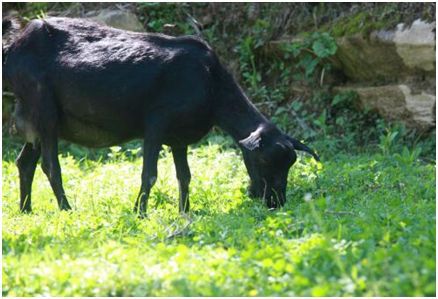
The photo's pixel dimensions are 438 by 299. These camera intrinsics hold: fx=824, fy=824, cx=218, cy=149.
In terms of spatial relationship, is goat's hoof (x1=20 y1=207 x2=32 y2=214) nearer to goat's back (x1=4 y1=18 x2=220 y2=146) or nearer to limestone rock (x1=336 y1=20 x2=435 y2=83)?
goat's back (x1=4 y1=18 x2=220 y2=146)

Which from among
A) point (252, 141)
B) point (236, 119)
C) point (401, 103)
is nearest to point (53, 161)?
point (236, 119)

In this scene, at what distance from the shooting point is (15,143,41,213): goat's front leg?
8227 mm

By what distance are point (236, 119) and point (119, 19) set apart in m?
4.95

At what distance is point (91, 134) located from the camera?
8117 mm

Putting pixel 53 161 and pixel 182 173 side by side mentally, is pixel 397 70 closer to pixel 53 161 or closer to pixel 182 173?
pixel 182 173

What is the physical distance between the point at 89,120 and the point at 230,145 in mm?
3460

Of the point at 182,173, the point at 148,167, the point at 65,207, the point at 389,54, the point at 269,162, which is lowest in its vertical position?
the point at 65,207

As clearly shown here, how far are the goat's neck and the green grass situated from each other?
0.63 m

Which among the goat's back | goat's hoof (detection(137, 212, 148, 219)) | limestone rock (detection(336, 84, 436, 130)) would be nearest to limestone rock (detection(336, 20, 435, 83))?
limestone rock (detection(336, 84, 436, 130))

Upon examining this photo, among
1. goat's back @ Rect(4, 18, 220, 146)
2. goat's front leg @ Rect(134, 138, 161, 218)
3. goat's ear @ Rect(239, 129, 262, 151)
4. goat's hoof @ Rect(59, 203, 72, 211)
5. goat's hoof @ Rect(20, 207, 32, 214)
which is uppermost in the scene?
goat's back @ Rect(4, 18, 220, 146)

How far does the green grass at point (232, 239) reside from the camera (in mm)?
4859

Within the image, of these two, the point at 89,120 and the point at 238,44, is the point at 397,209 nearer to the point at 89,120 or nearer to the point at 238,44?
the point at 89,120

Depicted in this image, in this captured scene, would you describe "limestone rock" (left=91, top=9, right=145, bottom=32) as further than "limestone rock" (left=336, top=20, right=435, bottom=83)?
Yes

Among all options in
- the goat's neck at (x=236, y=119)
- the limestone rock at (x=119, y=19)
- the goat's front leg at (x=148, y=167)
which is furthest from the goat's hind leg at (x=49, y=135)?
the limestone rock at (x=119, y=19)
